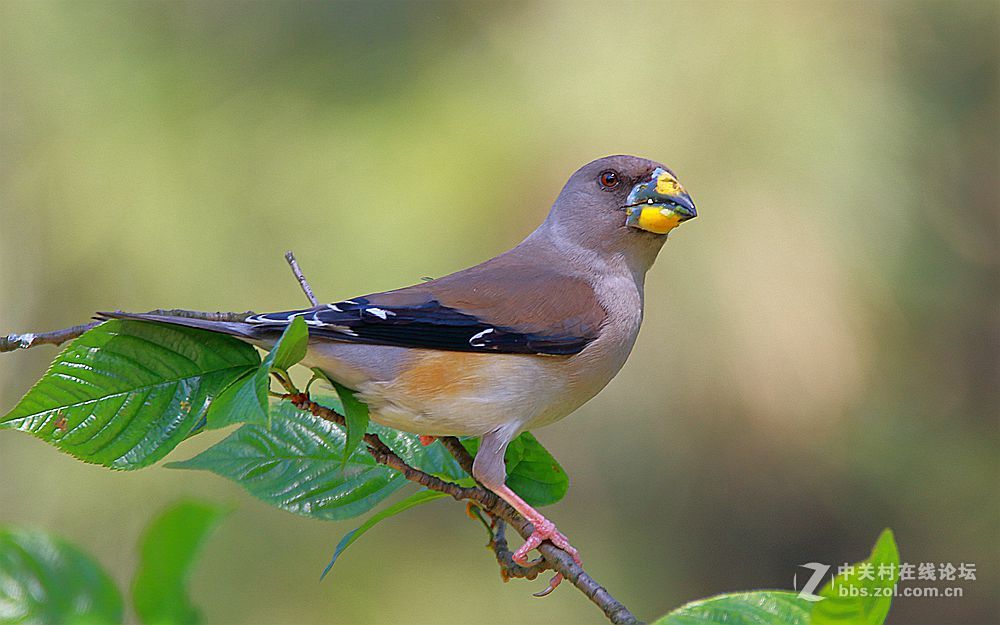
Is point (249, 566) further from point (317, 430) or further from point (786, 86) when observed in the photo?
point (786, 86)

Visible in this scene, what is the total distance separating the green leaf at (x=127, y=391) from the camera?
5.04ft

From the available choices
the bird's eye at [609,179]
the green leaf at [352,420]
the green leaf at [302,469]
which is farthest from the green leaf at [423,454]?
the bird's eye at [609,179]

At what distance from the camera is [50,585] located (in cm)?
88

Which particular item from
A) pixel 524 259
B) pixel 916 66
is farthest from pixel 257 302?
pixel 916 66

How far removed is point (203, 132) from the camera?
5.50m

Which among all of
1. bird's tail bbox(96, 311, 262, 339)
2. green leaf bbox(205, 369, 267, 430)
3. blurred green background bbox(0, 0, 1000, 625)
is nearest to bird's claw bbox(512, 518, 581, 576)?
bird's tail bbox(96, 311, 262, 339)

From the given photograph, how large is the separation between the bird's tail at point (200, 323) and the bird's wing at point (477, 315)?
0.40 metres

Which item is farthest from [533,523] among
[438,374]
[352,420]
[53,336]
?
[53,336]

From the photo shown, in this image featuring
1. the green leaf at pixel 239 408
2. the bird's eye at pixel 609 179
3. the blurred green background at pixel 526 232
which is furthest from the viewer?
the blurred green background at pixel 526 232

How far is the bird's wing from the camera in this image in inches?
89.0

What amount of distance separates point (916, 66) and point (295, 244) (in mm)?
3793

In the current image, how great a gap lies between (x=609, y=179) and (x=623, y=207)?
11cm

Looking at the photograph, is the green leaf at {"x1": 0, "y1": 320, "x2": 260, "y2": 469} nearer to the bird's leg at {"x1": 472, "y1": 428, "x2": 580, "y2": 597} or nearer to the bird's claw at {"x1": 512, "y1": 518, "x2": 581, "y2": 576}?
the bird's leg at {"x1": 472, "y1": 428, "x2": 580, "y2": 597}

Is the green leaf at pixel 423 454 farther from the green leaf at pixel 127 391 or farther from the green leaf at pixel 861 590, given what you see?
the green leaf at pixel 861 590
